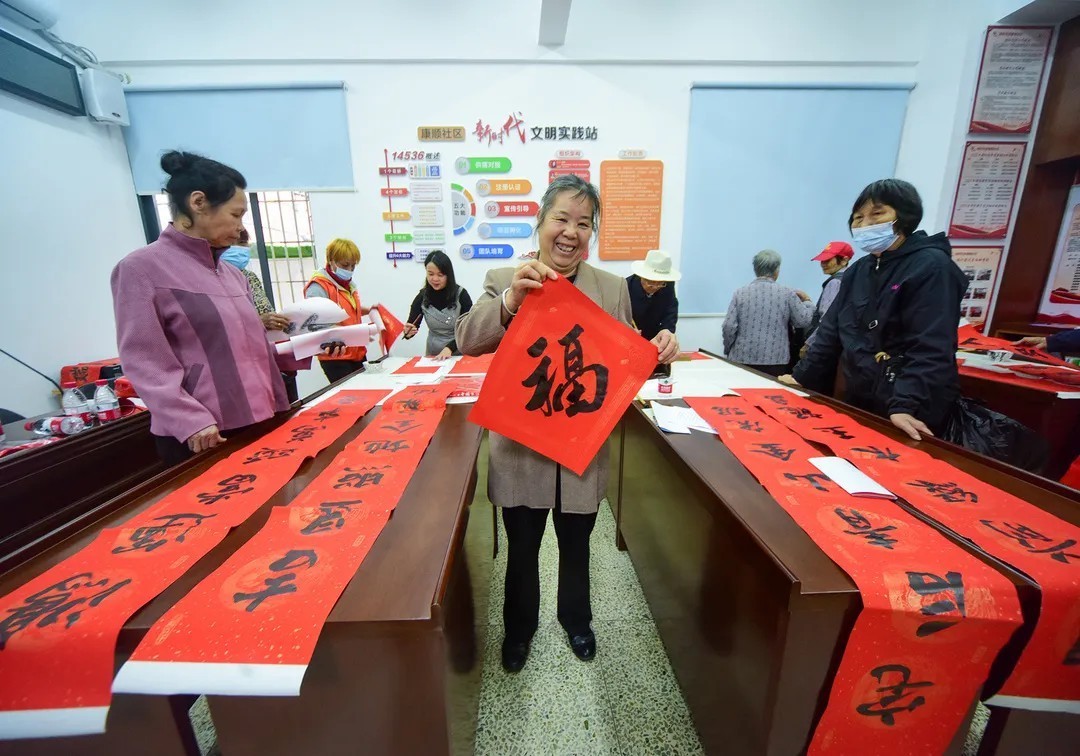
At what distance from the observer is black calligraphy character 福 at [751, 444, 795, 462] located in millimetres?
1035

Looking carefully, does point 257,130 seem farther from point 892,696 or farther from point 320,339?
point 892,696

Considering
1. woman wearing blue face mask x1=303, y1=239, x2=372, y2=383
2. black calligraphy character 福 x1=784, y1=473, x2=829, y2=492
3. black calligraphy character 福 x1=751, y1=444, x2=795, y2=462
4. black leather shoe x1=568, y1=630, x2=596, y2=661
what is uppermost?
woman wearing blue face mask x1=303, y1=239, x2=372, y2=383

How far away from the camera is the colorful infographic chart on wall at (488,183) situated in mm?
3109

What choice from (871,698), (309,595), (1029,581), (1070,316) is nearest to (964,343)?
(1070,316)

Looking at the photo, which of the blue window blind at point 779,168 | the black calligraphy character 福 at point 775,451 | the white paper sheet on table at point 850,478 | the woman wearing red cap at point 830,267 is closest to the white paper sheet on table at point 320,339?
the black calligraphy character 福 at point 775,451

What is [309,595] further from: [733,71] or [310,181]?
[733,71]

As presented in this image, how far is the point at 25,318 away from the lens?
7.55ft

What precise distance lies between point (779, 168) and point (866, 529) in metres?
3.48

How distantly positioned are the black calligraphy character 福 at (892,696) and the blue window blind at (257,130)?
3828 millimetres

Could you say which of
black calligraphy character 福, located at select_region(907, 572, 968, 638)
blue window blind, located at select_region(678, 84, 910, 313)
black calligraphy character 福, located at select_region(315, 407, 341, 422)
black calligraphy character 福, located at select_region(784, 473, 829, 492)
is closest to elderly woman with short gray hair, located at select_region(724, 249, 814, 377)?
blue window blind, located at select_region(678, 84, 910, 313)

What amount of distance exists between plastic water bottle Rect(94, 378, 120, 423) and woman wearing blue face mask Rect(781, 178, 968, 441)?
10.6 feet

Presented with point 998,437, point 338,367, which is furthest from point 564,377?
point 338,367

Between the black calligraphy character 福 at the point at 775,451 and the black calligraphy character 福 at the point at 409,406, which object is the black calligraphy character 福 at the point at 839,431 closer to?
the black calligraphy character 福 at the point at 775,451

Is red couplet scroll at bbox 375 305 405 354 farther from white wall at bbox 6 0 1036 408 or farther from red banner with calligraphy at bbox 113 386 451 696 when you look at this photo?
white wall at bbox 6 0 1036 408
